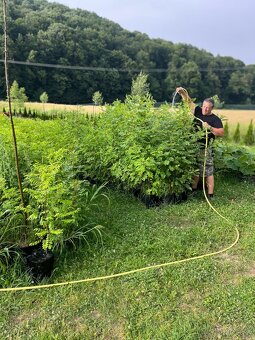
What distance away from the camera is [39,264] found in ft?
9.25

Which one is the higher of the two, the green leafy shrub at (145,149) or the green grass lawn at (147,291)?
the green leafy shrub at (145,149)

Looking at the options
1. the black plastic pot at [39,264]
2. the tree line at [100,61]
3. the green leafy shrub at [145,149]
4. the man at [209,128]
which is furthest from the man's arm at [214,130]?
the tree line at [100,61]

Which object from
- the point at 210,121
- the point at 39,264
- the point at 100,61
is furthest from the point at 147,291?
the point at 100,61

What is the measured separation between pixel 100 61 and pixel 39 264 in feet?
149

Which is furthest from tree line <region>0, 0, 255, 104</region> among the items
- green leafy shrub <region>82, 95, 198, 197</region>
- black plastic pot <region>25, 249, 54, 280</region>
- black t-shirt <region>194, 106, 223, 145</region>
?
black plastic pot <region>25, 249, 54, 280</region>

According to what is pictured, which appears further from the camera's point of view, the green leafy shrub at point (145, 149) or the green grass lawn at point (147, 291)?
the green leafy shrub at point (145, 149)

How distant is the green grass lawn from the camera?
2.32m

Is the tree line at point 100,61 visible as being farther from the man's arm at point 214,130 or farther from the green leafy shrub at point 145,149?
the man's arm at point 214,130

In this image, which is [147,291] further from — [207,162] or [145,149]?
[207,162]

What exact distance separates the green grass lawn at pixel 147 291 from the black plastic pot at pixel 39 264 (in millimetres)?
85

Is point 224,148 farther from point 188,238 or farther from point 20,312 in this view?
point 20,312

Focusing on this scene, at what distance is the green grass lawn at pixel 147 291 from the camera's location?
Result: 91.5 inches

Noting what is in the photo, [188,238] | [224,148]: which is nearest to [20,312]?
→ [188,238]

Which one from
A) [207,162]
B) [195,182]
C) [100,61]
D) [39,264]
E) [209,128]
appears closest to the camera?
[39,264]
